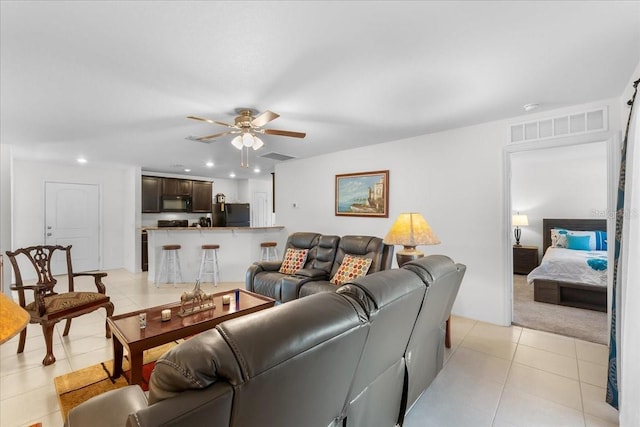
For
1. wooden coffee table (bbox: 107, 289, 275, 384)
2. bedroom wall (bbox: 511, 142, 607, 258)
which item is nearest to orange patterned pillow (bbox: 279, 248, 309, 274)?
wooden coffee table (bbox: 107, 289, 275, 384)

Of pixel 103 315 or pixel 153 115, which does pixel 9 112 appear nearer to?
pixel 153 115

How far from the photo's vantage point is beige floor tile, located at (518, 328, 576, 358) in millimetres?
2727

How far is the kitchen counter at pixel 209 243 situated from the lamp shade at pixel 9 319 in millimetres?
4693

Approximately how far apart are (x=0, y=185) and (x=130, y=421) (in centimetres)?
533

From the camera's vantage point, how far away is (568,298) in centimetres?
397

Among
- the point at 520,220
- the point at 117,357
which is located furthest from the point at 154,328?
the point at 520,220

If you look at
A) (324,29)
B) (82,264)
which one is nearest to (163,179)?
(82,264)

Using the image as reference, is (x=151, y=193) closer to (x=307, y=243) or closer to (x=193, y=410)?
(x=307, y=243)

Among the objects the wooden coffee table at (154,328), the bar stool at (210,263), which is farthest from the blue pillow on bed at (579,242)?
the bar stool at (210,263)

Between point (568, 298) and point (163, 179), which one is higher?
point (163, 179)

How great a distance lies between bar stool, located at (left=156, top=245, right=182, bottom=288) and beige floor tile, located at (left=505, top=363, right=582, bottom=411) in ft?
16.3

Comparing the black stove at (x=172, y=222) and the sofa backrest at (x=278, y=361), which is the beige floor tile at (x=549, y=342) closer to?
the sofa backrest at (x=278, y=361)

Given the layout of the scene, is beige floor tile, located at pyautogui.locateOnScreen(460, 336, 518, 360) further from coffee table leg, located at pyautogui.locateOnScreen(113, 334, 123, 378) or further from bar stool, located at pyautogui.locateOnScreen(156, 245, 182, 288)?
bar stool, located at pyautogui.locateOnScreen(156, 245, 182, 288)

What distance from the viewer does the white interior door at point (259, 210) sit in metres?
8.38
